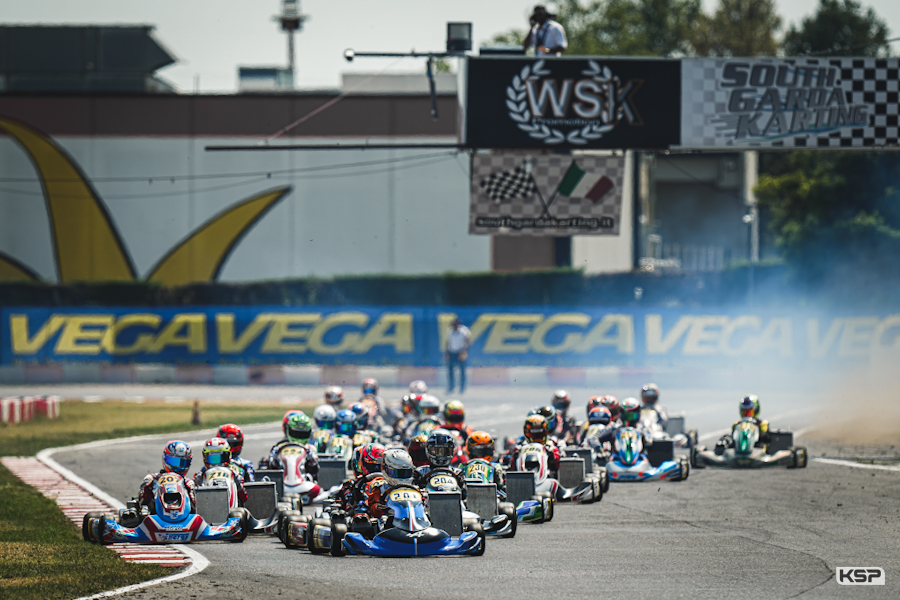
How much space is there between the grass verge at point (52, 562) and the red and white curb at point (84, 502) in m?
0.15

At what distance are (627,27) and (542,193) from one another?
49.9 m

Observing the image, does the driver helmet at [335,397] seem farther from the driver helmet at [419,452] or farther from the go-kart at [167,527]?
the driver helmet at [419,452]

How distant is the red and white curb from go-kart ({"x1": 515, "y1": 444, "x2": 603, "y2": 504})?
4.04 metres

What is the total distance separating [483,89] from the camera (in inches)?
721

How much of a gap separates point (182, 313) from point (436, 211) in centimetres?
888

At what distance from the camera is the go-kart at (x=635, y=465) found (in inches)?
593

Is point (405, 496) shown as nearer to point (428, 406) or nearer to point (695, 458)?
point (428, 406)

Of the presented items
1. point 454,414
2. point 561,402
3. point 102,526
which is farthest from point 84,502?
point 561,402

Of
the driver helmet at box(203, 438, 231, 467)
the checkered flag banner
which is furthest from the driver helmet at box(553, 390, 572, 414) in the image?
the driver helmet at box(203, 438, 231, 467)

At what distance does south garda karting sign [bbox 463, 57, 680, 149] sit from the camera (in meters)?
18.1

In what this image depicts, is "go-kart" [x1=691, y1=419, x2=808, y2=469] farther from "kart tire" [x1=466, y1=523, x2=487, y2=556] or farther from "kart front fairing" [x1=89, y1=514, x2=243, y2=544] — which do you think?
"kart front fairing" [x1=89, y1=514, x2=243, y2=544]

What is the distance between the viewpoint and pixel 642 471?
15.1 metres

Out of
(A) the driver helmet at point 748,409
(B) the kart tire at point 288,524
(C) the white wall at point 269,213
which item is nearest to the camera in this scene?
(B) the kart tire at point 288,524

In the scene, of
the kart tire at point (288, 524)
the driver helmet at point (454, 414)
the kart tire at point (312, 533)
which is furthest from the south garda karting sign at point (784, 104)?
the kart tire at point (312, 533)
